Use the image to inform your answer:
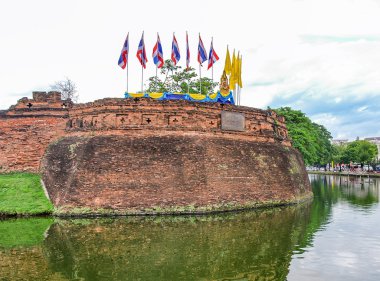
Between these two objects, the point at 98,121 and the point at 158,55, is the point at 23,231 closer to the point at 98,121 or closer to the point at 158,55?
the point at 98,121

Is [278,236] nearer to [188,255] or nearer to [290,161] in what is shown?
[188,255]

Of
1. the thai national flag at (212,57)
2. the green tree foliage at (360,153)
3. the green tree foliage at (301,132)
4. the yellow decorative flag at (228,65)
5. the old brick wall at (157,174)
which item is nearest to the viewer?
the old brick wall at (157,174)

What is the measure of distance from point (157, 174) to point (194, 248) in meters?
8.15

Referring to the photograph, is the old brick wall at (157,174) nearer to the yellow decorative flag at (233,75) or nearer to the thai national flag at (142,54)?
the yellow decorative flag at (233,75)

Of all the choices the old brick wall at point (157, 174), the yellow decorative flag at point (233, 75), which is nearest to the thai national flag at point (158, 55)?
the yellow decorative flag at point (233, 75)

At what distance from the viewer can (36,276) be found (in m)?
10.8

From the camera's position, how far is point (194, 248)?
13.7 metres

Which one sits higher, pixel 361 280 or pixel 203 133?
pixel 203 133

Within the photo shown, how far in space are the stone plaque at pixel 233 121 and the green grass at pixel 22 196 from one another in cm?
1069

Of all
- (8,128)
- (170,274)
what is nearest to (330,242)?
(170,274)

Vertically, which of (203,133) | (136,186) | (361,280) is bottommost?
(361,280)

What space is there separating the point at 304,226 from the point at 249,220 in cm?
247

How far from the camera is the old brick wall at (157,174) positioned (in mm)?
20656

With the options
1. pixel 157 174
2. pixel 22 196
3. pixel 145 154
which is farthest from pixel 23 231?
pixel 145 154
